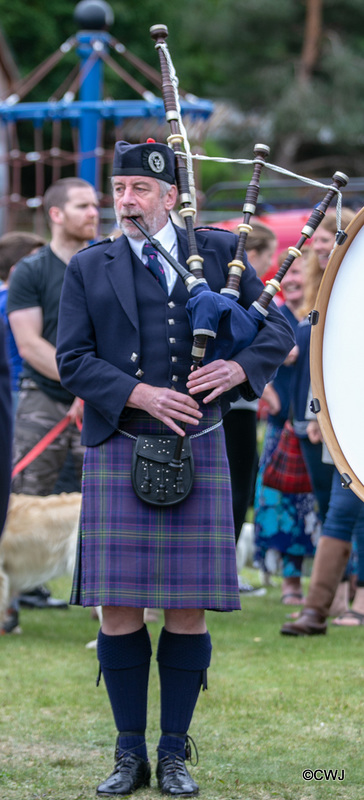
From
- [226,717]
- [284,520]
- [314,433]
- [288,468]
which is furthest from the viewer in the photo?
[284,520]

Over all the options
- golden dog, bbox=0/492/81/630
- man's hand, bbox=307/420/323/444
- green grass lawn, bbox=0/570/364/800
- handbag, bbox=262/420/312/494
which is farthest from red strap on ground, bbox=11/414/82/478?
handbag, bbox=262/420/312/494

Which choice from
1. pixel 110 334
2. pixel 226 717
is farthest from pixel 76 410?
pixel 110 334

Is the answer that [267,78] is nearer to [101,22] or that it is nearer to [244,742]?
[101,22]

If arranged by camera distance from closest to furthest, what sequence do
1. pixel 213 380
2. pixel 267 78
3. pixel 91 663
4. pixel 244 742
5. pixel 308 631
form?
pixel 213 380
pixel 244 742
pixel 91 663
pixel 308 631
pixel 267 78

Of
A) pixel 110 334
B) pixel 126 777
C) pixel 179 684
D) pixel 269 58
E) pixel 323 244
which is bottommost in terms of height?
pixel 126 777

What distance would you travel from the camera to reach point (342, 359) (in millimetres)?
3057

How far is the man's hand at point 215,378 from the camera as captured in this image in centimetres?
310

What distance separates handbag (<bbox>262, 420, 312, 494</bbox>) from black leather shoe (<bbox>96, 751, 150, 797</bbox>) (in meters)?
2.91

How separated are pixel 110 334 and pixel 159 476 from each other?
1.43ft

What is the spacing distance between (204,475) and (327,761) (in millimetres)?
960

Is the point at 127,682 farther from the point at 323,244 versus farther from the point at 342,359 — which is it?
the point at 323,244

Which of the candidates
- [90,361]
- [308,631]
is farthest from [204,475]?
[308,631]

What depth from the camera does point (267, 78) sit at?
34.0 m

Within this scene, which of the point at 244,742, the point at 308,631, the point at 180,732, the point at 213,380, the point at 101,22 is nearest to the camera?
the point at 213,380
